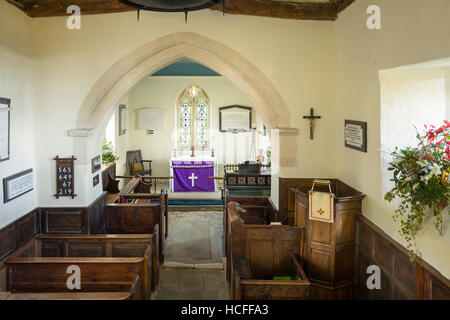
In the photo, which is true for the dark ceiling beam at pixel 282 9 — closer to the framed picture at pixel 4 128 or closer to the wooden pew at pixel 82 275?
the framed picture at pixel 4 128

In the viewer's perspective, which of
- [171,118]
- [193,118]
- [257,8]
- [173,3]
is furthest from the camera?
[193,118]

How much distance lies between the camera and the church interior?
3.84 meters

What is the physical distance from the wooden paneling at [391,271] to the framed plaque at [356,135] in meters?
0.88

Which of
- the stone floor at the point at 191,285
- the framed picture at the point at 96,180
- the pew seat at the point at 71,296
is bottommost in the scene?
the stone floor at the point at 191,285

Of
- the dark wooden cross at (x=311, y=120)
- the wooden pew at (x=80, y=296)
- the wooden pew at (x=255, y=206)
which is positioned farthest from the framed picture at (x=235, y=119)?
the wooden pew at (x=80, y=296)

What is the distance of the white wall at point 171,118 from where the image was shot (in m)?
12.6

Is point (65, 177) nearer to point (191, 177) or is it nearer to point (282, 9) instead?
point (282, 9)

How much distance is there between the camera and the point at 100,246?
5.34 metres

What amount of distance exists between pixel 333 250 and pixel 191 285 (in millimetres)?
1993

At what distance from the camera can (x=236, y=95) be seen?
12797 mm

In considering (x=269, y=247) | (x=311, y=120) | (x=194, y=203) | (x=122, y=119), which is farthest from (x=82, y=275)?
(x=122, y=119)

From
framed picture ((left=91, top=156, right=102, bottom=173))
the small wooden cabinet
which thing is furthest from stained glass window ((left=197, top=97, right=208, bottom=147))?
A: the small wooden cabinet
